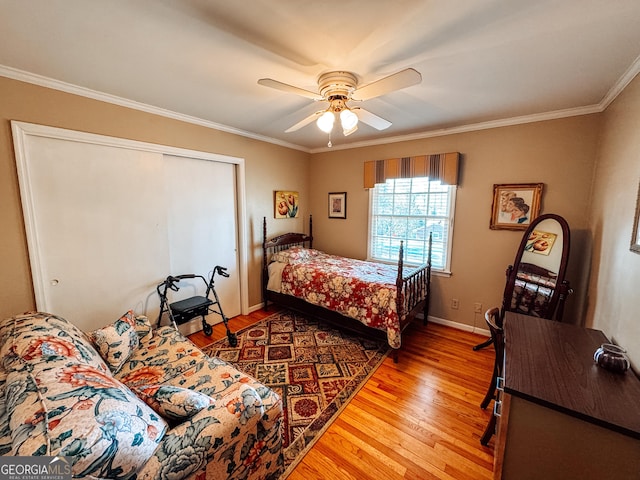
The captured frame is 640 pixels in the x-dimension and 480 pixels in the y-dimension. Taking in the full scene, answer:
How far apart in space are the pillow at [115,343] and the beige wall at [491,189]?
297cm

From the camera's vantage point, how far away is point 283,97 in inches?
89.4

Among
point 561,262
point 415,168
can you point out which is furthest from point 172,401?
point 415,168

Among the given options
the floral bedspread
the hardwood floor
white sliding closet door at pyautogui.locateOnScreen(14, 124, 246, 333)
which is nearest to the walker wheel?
white sliding closet door at pyautogui.locateOnScreen(14, 124, 246, 333)

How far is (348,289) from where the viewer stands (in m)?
2.86

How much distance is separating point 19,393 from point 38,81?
7.36 feet

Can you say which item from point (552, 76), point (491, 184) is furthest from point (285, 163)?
point (552, 76)

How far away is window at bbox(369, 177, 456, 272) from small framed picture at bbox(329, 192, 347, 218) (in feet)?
1.48

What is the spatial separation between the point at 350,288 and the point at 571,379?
1.86m

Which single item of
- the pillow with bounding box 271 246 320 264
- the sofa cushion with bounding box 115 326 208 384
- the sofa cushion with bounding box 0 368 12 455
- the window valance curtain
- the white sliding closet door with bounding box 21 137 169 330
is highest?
the window valance curtain

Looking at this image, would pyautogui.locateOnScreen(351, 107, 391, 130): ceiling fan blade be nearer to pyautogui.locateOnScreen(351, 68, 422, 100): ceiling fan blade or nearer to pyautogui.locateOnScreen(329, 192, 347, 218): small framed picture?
pyautogui.locateOnScreen(351, 68, 422, 100): ceiling fan blade

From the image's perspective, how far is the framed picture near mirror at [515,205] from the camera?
2703 millimetres

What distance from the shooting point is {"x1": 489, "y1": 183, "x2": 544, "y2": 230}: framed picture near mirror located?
270 cm

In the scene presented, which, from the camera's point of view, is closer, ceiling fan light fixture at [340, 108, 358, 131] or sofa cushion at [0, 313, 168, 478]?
sofa cushion at [0, 313, 168, 478]

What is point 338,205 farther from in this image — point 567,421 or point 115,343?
point 567,421
